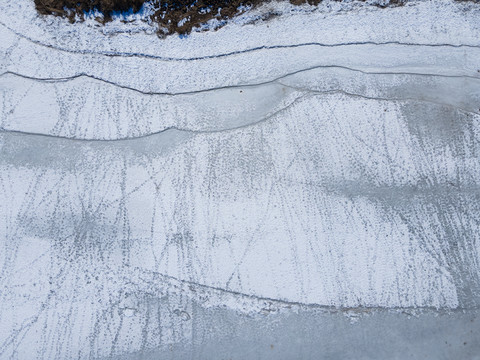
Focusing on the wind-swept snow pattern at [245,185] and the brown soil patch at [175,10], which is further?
the brown soil patch at [175,10]

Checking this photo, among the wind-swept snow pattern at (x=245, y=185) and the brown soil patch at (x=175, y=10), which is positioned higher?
the brown soil patch at (x=175, y=10)

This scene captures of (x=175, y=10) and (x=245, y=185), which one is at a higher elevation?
(x=175, y=10)

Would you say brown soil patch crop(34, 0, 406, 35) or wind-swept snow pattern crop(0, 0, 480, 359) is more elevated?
brown soil patch crop(34, 0, 406, 35)

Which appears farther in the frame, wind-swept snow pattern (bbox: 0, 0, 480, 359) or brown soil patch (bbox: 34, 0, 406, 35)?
brown soil patch (bbox: 34, 0, 406, 35)

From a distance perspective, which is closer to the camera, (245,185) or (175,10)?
(245,185)

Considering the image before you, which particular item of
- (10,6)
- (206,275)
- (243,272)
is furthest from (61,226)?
(10,6)

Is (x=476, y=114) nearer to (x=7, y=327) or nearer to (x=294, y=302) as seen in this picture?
(x=294, y=302)
